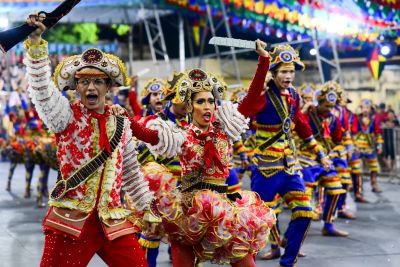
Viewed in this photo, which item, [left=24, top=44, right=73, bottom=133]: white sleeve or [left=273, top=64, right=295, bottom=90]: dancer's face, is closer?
[left=24, top=44, right=73, bottom=133]: white sleeve

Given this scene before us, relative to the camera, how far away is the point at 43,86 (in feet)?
16.0

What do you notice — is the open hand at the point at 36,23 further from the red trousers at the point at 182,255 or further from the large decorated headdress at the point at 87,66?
the red trousers at the point at 182,255

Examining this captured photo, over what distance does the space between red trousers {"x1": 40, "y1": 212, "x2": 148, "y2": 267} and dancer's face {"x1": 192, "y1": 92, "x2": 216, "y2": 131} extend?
4.11ft

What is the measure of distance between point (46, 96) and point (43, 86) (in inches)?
2.7

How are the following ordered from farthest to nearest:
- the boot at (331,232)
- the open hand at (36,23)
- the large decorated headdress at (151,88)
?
the boot at (331,232) → the large decorated headdress at (151,88) → the open hand at (36,23)

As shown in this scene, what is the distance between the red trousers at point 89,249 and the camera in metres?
4.95

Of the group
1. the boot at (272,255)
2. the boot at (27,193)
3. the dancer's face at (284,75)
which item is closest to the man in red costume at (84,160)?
the dancer's face at (284,75)

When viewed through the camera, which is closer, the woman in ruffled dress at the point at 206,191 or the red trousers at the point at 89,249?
the red trousers at the point at 89,249

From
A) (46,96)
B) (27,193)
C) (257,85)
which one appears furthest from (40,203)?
(46,96)

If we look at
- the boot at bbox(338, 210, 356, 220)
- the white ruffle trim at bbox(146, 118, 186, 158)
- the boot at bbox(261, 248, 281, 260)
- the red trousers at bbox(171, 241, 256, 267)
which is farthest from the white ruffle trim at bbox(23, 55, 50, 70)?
the boot at bbox(338, 210, 356, 220)

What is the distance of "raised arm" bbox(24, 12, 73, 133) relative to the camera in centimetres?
478

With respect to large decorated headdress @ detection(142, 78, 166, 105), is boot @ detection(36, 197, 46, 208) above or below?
below

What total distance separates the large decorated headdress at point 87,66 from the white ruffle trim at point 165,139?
1.72 feet

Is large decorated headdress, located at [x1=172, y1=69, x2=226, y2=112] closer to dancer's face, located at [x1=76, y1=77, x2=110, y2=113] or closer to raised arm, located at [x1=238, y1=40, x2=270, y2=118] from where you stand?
raised arm, located at [x1=238, y1=40, x2=270, y2=118]
